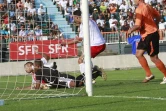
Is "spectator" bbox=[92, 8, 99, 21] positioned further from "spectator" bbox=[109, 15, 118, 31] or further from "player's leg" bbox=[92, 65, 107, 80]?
"player's leg" bbox=[92, 65, 107, 80]

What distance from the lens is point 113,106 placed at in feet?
34.6

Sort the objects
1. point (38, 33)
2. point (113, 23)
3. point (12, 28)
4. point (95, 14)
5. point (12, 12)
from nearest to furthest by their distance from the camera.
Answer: point (12, 12), point (12, 28), point (38, 33), point (95, 14), point (113, 23)

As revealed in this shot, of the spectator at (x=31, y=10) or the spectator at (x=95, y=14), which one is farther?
the spectator at (x=95, y=14)

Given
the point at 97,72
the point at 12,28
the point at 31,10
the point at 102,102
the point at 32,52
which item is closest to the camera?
the point at 102,102

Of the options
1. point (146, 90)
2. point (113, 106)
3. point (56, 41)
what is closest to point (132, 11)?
point (56, 41)

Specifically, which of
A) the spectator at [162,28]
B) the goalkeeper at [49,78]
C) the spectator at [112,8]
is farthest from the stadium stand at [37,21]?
the spectator at [112,8]

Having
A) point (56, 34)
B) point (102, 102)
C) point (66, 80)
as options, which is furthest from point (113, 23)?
point (102, 102)

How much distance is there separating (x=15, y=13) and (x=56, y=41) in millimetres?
5594

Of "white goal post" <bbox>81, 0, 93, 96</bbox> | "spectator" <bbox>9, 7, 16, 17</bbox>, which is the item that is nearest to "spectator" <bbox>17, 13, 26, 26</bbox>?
"spectator" <bbox>9, 7, 16, 17</bbox>

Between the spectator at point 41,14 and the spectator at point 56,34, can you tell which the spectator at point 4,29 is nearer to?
the spectator at point 41,14

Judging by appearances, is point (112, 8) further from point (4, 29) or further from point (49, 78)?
point (49, 78)

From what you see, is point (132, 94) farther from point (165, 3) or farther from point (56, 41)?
point (165, 3)

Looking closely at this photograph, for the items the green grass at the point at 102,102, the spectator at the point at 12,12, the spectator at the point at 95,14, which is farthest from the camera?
the spectator at the point at 95,14

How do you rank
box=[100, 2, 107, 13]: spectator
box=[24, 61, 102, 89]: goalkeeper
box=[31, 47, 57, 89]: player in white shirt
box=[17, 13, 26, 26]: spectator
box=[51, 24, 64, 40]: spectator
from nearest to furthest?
1. box=[24, 61, 102, 89]: goalkeeper
2. box=[31, 47, 57, 89]: player in white shirt
3. box=[17, 13, 26, 26]: spectator
4. box=[51, 24, 64, 40]: spectator
5. box=[100, 2, 107, 13]: spectator
